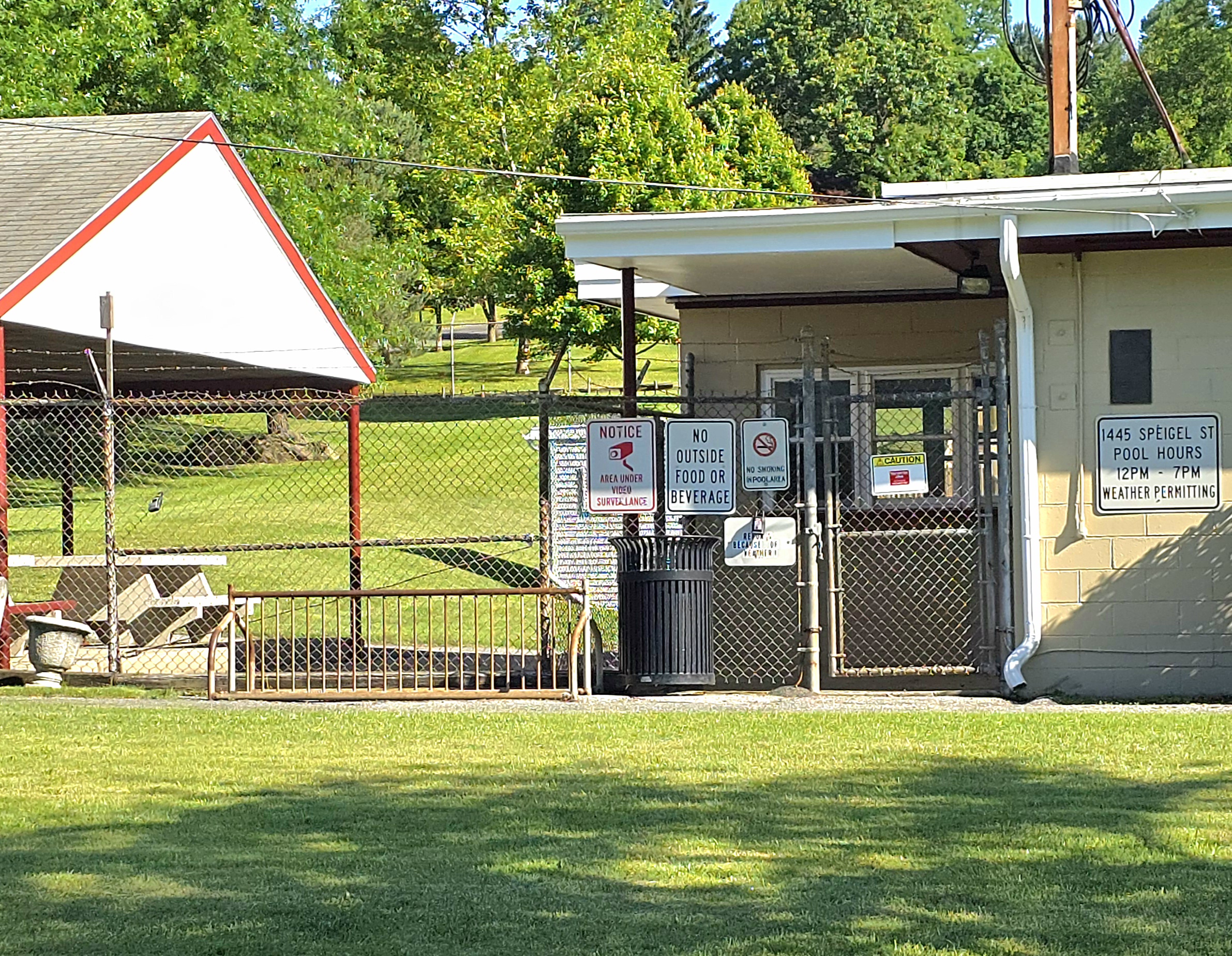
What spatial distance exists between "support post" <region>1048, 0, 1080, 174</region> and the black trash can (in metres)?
4.25

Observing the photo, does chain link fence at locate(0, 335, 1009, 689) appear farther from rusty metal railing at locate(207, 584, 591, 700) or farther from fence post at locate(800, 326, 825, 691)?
rusty metal railing at locate(207, 584, 591, 700)

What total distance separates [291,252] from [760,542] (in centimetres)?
717

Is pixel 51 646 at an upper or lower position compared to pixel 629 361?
lower

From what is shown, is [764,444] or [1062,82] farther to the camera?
[1062,82]

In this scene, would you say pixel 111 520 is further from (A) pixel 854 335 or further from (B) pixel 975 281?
(B) pixel 975 281

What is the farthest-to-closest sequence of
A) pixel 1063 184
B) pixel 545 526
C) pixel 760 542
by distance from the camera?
pixel 545 526 < pixel 760 542 < pixel 1063 184

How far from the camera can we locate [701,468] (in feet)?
36.7

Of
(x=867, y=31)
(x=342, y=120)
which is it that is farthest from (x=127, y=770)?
(x=867, y=31)

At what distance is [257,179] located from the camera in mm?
31625

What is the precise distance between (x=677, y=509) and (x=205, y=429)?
25.4 metres

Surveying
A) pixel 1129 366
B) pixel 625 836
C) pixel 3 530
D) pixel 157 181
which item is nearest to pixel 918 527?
pixel 1129 366

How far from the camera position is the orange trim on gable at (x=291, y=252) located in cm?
1548

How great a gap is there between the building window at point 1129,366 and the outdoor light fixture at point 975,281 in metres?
1.12

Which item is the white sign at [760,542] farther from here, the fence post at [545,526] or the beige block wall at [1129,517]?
the beige block wall at [1129,517]
